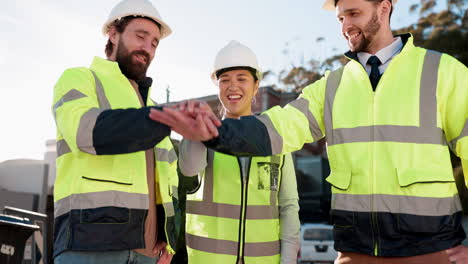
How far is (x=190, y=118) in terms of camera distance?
223 centimetres

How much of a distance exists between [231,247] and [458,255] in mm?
1461

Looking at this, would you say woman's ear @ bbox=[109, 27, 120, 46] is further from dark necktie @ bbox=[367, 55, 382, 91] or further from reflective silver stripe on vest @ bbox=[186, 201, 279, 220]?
dark necktie @ bbox=[367, 55, 382, 91]

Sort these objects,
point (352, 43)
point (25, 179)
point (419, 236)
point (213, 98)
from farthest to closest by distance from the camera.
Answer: point (213, 98), point (25, 179), point (352, 43), point (419, 236)

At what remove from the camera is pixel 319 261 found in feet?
33.4

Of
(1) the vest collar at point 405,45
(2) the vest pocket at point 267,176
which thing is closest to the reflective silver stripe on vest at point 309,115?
(1) the vest collar at point 405,45

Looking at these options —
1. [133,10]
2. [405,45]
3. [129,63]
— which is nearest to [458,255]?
[405,45]

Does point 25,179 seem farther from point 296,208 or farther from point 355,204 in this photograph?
point 355,204

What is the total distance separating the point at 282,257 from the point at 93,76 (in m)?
1.78

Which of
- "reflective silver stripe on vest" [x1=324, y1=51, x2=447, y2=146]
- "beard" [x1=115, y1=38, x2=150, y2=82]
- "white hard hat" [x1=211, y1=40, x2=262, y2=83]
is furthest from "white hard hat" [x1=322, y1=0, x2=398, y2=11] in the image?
"beard" [x1=115, y1=38, x2=150, y2=82]

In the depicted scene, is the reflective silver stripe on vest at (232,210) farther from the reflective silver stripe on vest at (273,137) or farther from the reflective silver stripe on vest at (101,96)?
the reflective silver stripe on vest at (101,96)

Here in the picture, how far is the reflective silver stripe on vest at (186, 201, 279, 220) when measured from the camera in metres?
3.15

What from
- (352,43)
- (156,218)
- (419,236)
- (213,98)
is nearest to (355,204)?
(419,236)

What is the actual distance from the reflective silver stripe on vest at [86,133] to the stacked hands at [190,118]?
12.5 inches

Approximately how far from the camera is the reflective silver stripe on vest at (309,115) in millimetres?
2592
